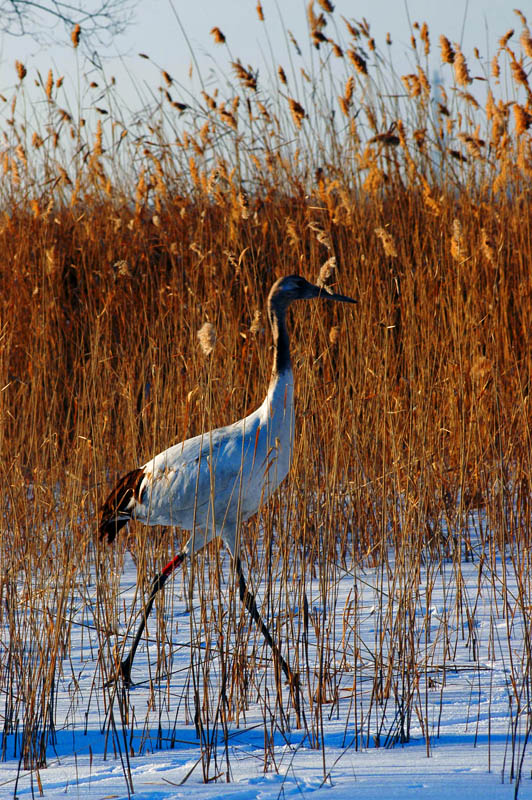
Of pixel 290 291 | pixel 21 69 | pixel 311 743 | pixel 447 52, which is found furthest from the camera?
pixel 21 69

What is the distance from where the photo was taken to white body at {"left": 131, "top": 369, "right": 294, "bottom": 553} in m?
2.64

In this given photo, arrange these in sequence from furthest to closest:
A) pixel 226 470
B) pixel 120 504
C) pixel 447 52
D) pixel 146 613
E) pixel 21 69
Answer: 1. pixel 21 69
2. pixel 447 52
3. pixel 120 504
4. pixel 226 470
5. pixel 146 613

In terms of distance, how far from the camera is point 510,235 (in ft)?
15.8

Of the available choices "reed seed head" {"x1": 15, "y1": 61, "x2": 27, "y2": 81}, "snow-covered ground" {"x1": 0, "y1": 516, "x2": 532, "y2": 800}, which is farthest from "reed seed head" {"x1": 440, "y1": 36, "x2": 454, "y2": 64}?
"snow-covered ground" {"x1": 0, "y1": 516, "x2": 532, "y2": 800}

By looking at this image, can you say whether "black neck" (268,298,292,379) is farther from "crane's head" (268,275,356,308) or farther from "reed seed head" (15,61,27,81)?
"reed seed head" (15,61,27,81)

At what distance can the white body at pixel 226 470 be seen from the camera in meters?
2.64

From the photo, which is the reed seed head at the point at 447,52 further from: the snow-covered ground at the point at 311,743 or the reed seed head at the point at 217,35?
the snow-covered ground at the point at 311,743

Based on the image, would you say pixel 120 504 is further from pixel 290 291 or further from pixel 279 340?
pixel 290 291

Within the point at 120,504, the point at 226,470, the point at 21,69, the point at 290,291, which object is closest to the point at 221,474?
the point at 226,470

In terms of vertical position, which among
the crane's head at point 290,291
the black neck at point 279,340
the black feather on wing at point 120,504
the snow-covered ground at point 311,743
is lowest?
the snow-covered ground at point 311,743

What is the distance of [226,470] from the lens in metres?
2.67

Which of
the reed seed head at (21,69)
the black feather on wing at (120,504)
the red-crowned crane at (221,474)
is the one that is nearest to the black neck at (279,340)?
the red-crowned crane at (221,474)

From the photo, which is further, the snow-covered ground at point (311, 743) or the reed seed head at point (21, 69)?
the reed seed head at point (21, 69)

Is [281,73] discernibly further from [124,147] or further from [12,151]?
[12,151]
